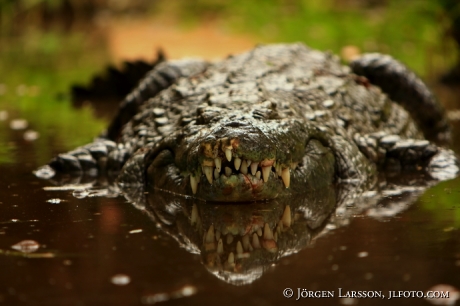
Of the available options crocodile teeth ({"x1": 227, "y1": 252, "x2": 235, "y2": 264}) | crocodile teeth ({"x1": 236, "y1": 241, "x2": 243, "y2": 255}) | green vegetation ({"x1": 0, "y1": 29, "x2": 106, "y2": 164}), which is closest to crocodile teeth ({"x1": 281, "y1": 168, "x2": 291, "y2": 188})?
crocodile teeth ({"x1": 236, "y1": 241, "x2": 243, "y2": 255})

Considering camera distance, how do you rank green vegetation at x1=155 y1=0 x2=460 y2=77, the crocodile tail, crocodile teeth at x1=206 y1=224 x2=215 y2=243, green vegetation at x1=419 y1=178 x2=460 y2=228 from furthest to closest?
1. green vegetation at x1=155 y1=0 x2=460 y2=77
2. the crocodile tail
3. green vegetation at x1=419 y1=178 x2=460 y2=228
4. crocodile teeth at x1=206 y1=224 x2=215 y2=243

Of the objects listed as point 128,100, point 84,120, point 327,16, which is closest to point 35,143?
point 128,100

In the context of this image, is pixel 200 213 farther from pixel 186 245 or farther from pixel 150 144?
pixel 150 144

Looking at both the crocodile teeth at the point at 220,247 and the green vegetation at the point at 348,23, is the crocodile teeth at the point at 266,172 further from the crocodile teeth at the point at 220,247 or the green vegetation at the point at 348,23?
the green vegetation at the point at 348,23

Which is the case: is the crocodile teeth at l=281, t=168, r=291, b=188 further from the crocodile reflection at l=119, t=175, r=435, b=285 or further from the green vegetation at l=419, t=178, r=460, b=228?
the green vegetation at l=419, t=178, r=460, b=228

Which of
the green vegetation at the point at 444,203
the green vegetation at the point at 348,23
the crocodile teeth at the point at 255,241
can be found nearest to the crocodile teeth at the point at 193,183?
the crocodile teeth at the point at 255,241

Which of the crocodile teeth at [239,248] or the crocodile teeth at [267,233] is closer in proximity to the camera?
the crocodile teeth at [239,248]

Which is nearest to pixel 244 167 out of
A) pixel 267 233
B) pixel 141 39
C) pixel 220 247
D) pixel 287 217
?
pixel 287 217
